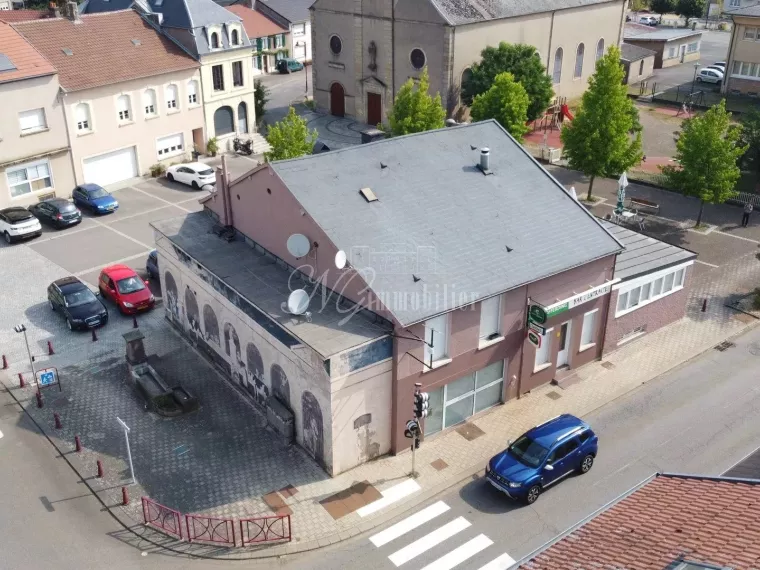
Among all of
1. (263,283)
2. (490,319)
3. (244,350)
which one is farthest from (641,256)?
(244,350)

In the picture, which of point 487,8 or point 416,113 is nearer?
point 416,113

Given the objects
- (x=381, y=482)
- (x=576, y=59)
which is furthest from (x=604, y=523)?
(x=576, y=59)

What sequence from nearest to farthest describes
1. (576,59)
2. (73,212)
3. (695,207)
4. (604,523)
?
(604,523) < (73,212) < (695,207) < (576,59)

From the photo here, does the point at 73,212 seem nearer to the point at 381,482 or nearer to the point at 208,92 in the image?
the point at 208,92

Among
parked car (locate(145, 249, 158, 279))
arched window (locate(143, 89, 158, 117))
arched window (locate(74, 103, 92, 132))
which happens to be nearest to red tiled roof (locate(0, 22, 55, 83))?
arched window (locate(74, 103, 92, 132))

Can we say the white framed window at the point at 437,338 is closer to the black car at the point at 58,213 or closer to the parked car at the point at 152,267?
the parked car at the point at 152,267

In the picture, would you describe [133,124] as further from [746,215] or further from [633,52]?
[633,52]

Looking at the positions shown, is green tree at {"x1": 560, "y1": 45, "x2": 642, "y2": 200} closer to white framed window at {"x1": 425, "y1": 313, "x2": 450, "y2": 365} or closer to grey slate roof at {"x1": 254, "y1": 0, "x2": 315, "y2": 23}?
white framed window at {"x1": 425, "y1": 313, "x2": 450, "y2": 365}
